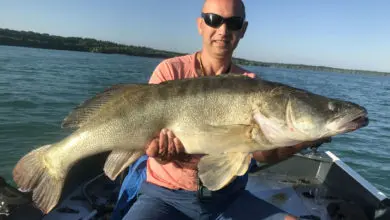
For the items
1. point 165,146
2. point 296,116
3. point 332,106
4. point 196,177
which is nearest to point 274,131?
point 296,116

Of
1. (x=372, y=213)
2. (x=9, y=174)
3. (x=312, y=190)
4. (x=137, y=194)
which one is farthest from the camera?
(x=9, y=174)

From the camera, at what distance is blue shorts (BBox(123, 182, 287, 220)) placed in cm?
433

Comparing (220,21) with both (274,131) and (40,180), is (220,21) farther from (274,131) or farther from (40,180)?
(40,180)

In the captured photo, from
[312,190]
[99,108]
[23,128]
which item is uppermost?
[99,108]

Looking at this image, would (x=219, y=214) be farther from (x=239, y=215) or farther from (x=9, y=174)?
(x=9, y=174)

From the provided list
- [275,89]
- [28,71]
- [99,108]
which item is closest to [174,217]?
[99,108]

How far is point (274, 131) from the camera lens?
371cm

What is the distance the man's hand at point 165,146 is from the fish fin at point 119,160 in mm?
175

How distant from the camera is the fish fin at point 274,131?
369 cm

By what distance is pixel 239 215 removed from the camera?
15.1 ft

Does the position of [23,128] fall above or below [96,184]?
below

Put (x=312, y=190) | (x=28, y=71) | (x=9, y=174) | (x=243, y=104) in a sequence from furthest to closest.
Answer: (x=28, y=71), (x=9, y=174), (x=312, y=190), (x=243, y=104)

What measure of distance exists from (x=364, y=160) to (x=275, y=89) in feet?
42.7

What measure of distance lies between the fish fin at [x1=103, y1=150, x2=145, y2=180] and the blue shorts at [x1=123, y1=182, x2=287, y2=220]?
1.86 feet
